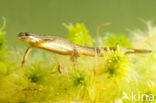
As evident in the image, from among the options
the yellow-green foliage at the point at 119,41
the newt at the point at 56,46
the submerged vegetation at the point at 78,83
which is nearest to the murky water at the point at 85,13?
the yellow-green foliage at the point at 119,41

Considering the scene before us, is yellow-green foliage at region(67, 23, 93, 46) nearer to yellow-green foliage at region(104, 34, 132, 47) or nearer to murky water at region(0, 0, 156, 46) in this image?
yellow-green foliage at region(104, 34, 132, 47)

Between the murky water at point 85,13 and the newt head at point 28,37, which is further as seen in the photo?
the murky water at point 85,13

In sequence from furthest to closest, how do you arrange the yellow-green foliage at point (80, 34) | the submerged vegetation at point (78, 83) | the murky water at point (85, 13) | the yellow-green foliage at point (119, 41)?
the murky water at point (85, 13) < the yellow-green foliage at point (80, 34) < the yellow-green foliage at point (119, 41) < the submerged vegetation at point (78, 83)

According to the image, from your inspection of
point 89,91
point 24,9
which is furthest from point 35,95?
point 24,9

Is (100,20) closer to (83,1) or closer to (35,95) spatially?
(83,1)

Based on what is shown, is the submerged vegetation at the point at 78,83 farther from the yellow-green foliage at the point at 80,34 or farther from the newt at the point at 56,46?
the yellow-green foliage at the point at 80,34

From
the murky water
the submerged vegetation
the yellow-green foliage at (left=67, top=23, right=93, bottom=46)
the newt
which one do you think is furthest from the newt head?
the murky water

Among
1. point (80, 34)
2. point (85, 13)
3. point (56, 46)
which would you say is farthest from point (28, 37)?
point (85, 13)

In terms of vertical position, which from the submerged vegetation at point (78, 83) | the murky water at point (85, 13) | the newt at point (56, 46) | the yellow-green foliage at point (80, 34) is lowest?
the submerged vegetation at point (78, 83)
